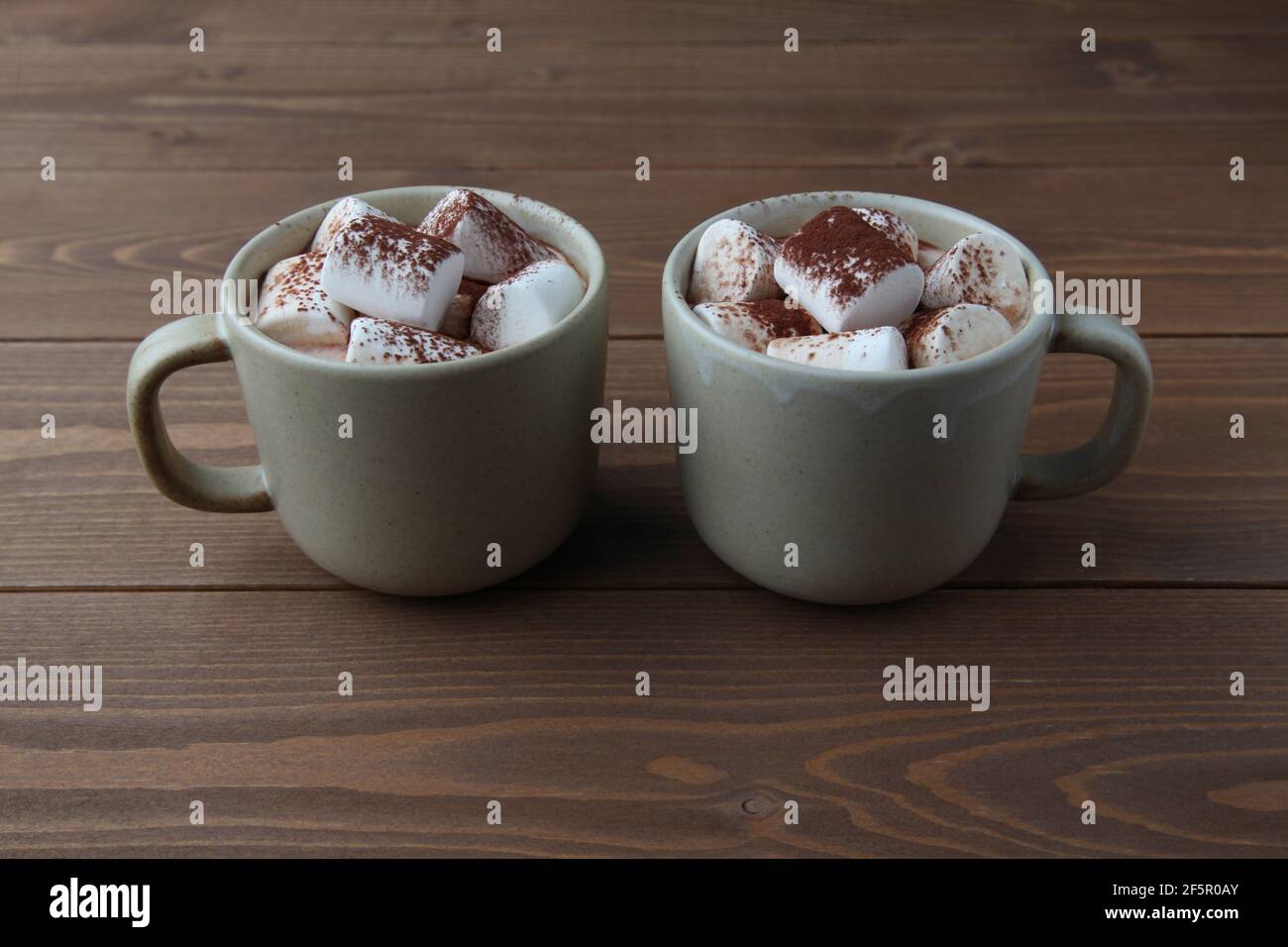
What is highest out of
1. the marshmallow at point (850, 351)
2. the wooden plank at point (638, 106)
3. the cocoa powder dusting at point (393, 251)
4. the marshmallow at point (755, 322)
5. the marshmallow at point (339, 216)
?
the wooden plank at point (638, 106)

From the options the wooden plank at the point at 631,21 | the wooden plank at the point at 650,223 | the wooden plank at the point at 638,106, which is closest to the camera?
the wooden plank at the point at 650,223

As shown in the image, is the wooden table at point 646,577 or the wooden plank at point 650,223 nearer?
the wooden table at point 646,577

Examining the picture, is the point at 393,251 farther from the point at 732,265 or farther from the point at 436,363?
the point at 732,265

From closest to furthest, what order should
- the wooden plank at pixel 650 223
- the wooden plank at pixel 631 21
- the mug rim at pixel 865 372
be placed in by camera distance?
the mug rim at pixel 865 372 → the wooden plank at pixel 650 223 → the wooden plank at pixel 631 21

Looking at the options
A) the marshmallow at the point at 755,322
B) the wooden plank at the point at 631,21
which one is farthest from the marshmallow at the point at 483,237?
the wooden plank at the point at 631,21

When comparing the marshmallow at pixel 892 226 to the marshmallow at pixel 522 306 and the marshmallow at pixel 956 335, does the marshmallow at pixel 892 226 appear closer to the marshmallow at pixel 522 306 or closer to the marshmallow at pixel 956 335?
the marshmallow at pixel 956 335

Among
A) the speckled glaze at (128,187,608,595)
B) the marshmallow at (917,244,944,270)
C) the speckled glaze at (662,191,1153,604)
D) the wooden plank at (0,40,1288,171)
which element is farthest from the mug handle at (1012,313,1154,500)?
the wooden plank at (0,40,1288,171)

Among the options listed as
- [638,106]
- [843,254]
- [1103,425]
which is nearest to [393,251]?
[843,254]
